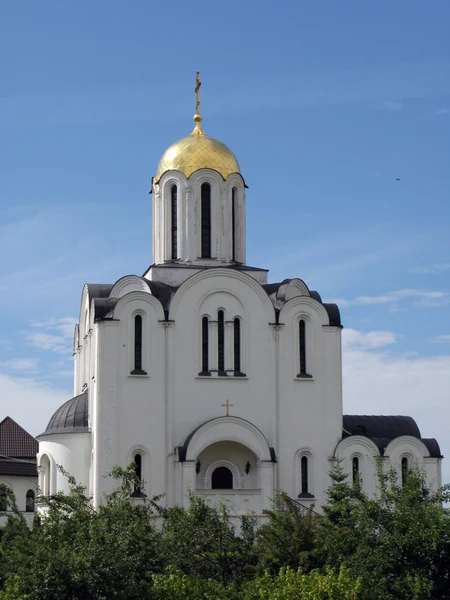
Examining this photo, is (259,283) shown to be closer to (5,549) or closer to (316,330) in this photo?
(316,330)

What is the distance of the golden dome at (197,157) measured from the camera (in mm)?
43125

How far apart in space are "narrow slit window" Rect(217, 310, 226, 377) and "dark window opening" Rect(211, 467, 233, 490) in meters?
3.03

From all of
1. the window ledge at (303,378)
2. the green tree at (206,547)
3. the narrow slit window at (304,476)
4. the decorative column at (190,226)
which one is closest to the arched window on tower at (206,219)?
the decorative column at (190,226)

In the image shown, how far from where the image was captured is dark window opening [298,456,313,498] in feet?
130

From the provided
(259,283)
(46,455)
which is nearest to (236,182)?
(259,283)

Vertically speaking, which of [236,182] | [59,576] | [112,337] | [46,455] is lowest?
[59,576]

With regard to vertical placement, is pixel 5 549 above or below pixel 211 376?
below

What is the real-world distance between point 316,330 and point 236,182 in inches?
246

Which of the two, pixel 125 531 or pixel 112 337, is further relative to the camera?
pixel 112 337

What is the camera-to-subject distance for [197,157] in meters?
43.2

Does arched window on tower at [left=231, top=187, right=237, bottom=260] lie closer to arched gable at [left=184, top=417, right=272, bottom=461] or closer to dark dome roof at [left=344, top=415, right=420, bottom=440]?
arched gable at [left=184, top=417, right=272, bottom=461]

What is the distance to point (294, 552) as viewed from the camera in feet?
102

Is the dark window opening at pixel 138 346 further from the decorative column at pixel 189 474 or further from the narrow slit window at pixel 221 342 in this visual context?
the decorative column at pixel 189 474

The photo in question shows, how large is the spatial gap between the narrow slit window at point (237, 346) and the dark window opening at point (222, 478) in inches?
121
